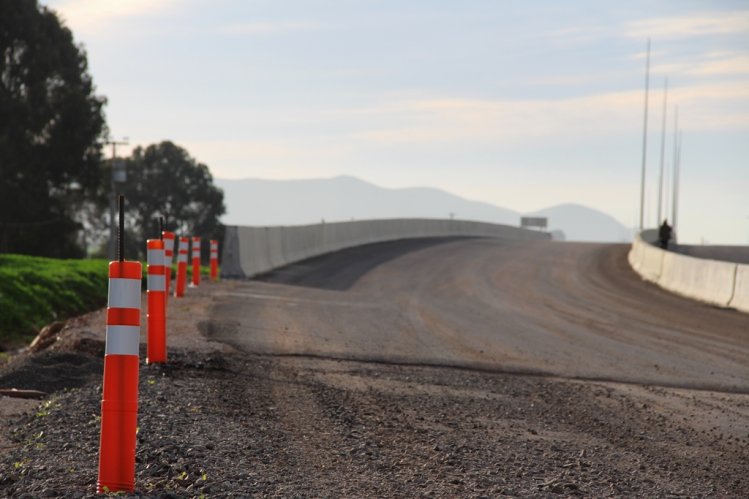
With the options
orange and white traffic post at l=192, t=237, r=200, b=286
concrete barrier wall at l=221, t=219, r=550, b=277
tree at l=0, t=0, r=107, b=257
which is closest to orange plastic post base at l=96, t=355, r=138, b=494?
orange and white traffic post at l=192, t=237, r=200, b=286

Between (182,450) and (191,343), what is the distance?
6.63 metres

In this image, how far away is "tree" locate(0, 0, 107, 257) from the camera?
5731 cm

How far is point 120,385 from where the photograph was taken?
5980 millimetres

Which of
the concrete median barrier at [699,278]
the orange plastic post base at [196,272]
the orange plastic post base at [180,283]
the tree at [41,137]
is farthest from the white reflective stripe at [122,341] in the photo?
the tree at [41,137]

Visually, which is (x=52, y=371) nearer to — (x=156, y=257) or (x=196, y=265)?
A: (x=156, y=257)

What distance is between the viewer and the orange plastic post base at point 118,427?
5.91 m

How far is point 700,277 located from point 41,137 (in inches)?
1763

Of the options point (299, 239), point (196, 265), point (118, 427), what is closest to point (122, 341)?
point (118, 427)

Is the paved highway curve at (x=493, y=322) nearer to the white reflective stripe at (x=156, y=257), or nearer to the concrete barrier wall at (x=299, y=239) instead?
the concrete barrier wall at (x=299, y=239)

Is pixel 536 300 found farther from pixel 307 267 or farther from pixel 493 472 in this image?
pixel 493 472

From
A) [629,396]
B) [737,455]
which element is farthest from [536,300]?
[737,455]

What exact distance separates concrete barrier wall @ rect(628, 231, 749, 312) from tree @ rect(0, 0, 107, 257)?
36614 mm

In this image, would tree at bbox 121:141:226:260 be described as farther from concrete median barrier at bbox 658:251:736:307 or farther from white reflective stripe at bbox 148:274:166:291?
white reflective stripe at bbox 148:274:166:291

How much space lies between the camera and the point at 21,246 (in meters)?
56.9
